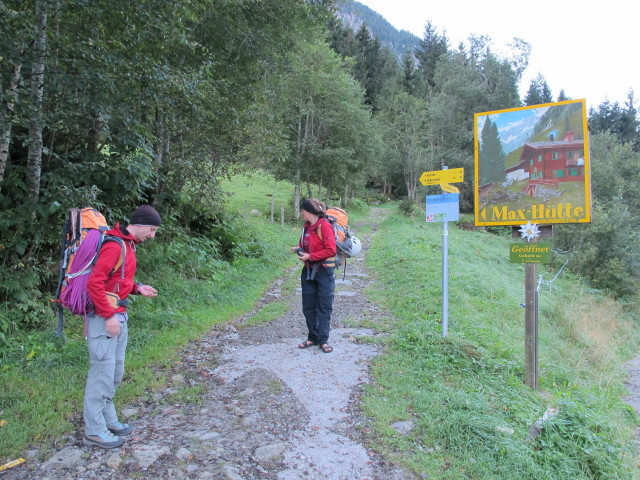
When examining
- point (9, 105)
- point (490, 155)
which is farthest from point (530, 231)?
point (9, 105)

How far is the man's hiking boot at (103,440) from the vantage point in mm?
3377

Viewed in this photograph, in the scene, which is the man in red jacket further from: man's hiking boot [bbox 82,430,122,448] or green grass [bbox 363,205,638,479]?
green grass [bbox 363,205,638,479]

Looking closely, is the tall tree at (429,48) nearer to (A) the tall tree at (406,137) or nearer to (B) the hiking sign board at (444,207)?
(A) the tall tree at (406,137)

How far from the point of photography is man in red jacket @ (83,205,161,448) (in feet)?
10.8

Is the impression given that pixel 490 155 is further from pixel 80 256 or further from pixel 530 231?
pixel 80 256

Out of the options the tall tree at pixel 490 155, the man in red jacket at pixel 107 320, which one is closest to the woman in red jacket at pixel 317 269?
the tall tree at pixel 490 155

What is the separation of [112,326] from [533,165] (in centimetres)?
470

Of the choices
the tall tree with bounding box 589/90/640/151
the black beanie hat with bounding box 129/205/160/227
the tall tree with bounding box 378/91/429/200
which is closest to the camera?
the black beanie hat with bounding box 129/205/160/227

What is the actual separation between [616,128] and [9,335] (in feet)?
247

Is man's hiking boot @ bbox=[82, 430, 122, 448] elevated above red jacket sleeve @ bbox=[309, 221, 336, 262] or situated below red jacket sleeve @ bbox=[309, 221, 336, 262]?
below

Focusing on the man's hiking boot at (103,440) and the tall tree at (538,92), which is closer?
the man's hiking boot at (103,440)

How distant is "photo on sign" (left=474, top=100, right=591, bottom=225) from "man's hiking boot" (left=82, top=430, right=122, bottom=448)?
447cm

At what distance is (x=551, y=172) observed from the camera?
191 inches

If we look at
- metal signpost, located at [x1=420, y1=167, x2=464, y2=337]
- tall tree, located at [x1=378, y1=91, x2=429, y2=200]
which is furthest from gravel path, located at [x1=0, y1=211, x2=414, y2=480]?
tall tree, located at [x1=378, y1=91, x2=429, y2=200]
